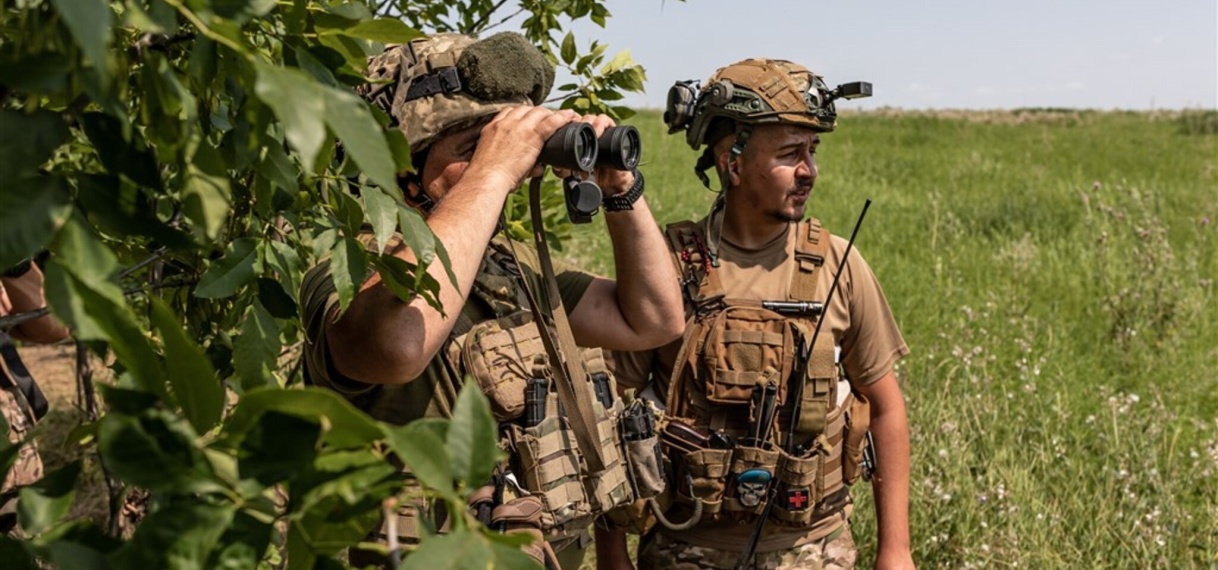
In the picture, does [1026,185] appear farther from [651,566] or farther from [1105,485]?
[651,566]

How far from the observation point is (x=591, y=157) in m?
1.78

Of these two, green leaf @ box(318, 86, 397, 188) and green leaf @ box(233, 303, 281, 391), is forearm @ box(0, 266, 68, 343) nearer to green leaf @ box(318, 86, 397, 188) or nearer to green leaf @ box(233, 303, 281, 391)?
green leaf @ box(233, 303, 281, 391)

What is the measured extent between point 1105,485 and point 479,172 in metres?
3.19

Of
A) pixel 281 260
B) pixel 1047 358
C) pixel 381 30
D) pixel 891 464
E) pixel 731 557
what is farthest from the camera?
pixel 1047 358

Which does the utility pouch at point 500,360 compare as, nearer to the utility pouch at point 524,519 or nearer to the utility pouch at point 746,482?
the utility pouch at point 524,519

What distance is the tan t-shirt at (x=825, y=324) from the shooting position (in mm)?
2648

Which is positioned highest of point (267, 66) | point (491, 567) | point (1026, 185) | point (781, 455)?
point (267, 66)

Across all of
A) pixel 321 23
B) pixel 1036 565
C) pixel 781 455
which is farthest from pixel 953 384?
pixel 321 23

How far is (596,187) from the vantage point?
186 cm

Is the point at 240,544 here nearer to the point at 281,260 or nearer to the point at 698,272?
the point at 281,260

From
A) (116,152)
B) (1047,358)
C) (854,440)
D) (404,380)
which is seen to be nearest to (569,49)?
(854,440)

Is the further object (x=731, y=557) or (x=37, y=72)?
(x=731, y=557)

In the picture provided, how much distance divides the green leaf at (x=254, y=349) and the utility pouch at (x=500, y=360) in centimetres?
67

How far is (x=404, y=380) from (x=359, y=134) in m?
1.06
